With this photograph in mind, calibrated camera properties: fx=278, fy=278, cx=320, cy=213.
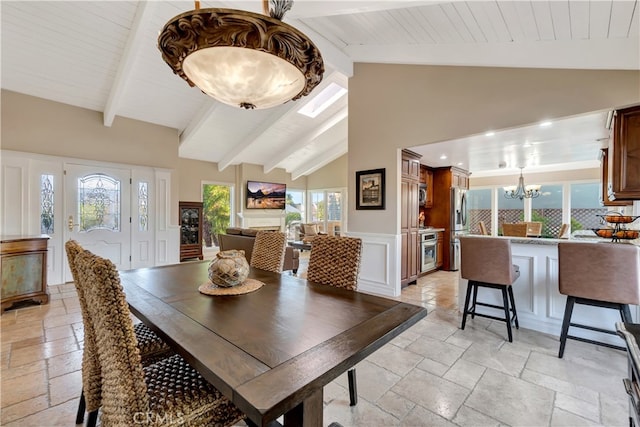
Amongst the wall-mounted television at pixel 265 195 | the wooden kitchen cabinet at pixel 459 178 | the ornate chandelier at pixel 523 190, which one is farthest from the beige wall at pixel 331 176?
the ornate chandelier at pixel 523 190

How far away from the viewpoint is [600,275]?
7.29ft

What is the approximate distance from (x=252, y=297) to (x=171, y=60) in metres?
1.45

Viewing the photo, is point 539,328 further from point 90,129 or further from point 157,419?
point 90,129

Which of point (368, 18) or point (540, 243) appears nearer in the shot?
point (540, 243)

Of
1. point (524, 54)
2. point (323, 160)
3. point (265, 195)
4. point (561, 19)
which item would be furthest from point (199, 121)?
point (561, 19)

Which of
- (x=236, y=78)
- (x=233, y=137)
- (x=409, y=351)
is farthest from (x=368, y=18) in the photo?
(x=233, y=137)

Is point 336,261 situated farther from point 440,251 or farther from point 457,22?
point 440,251

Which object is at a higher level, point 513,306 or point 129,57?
point 129,57

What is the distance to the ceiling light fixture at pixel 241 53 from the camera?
4.47 feet

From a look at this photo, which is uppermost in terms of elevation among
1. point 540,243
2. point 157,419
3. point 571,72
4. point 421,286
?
point 571,72

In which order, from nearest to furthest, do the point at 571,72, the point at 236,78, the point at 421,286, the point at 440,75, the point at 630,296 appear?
the point at 236,78
the point at 630,296
the point at 571,72
the point at 440,75
the point at 421,286

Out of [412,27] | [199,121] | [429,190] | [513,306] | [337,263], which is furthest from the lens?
[429,190]

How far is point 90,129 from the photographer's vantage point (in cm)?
477

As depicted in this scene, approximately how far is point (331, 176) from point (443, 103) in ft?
19.4
